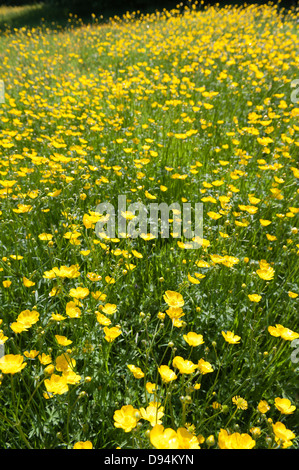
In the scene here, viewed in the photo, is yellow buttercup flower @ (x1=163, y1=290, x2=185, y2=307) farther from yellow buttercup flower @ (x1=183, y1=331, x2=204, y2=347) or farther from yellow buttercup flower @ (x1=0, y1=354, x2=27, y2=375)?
yellow buttercup flower @ (x1=0, y1=354, x2=27, y2=375)

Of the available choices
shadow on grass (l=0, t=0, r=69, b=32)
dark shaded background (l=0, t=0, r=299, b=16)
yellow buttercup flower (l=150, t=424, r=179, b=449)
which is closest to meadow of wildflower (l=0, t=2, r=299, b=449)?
yellow buttercup flower (l=150, t=424, r=179, b=449)

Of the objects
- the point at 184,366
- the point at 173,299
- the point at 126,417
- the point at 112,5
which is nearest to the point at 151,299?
the point at 173,299

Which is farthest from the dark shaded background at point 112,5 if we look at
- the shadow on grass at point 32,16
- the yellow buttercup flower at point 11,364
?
the yellow buttercup flower at point 11,364

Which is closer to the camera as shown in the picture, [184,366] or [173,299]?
[184,366]

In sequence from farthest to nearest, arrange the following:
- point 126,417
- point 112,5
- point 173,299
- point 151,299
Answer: point 112,5, point 151,299, point 173,299, point 126,417

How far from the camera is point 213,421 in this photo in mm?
1458

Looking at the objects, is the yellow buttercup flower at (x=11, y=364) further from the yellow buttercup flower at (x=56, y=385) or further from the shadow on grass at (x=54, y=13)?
the shadow on grass at (x=54, y=13)

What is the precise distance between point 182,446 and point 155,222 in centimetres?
163


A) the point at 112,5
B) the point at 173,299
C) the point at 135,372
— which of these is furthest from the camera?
the point at 112,5

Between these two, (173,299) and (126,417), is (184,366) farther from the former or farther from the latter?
(173,299)

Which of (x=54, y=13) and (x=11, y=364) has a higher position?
(x=54, y=13)

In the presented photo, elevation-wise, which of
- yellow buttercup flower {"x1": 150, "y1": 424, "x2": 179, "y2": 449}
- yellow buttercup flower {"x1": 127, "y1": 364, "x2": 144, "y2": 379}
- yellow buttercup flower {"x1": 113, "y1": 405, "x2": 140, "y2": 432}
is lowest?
yellow buttercup flower {"x1": 113, "y1": 405, "x2": 140, "y2": 432}

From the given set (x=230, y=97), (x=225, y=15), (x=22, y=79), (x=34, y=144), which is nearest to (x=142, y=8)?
(x=225, y=15)

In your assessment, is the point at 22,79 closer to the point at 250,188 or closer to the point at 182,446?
the point at 250,188
